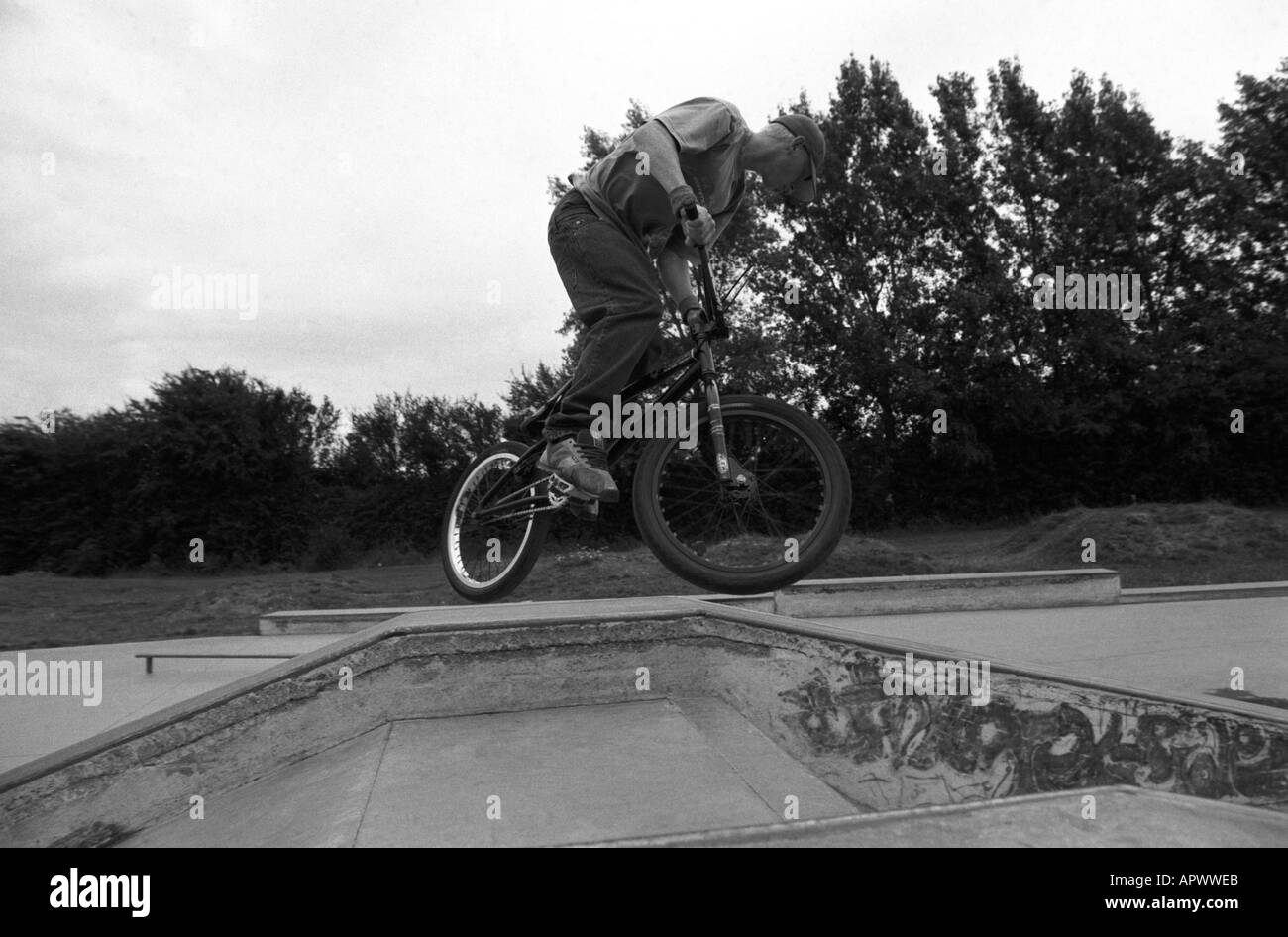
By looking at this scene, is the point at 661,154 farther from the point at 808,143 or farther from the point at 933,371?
the point at 933,371

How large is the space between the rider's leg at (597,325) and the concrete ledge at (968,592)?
6.39m

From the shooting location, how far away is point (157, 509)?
59.1 ft

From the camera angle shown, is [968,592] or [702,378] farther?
[968,592]

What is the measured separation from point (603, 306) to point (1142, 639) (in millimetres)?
5782

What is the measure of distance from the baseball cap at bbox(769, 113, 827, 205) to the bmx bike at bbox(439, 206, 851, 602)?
57 centimetres

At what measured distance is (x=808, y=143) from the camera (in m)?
3.27

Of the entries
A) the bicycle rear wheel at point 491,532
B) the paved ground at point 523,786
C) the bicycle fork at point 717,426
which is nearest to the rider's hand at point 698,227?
the bicycle fork at point 717,426

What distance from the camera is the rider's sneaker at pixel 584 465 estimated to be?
10.6 ft

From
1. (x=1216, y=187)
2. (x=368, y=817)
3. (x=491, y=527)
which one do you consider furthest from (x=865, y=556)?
(x=1216, y=187)

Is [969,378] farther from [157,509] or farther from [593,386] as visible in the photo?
[593,386]

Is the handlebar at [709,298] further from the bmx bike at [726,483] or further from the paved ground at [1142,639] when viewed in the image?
the paved ground at [1142,639]

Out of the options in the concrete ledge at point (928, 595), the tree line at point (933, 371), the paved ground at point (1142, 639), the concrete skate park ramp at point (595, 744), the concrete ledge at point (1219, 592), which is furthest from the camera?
the tree line at point (933, 371)

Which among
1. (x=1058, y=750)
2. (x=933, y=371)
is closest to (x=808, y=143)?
(x=1058, y=750)

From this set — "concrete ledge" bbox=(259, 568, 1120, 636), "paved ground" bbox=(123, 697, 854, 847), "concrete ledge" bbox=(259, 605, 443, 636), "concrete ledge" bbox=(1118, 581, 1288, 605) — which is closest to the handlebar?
"paved ground" bbox=(123, 697, 854, 847)
